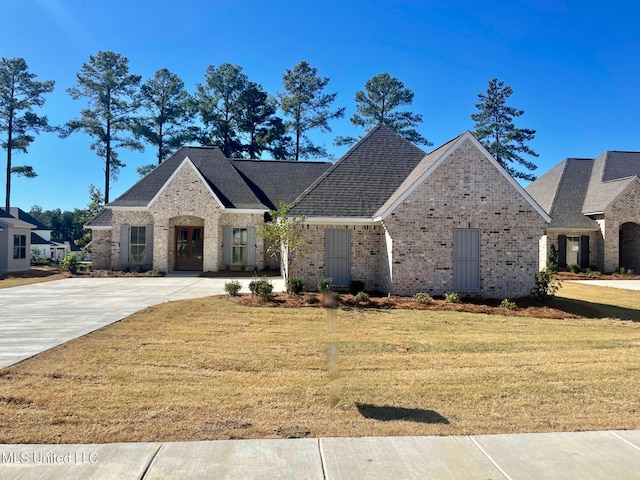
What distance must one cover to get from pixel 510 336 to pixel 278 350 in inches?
209

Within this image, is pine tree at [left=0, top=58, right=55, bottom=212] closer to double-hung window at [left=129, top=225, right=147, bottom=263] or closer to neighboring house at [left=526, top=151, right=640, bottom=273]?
double-hung window at [left=129, top=225, right=147, bottom=263]

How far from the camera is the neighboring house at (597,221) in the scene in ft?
83.8

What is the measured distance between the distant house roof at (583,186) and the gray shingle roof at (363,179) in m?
13.4

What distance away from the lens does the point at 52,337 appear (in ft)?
26.6

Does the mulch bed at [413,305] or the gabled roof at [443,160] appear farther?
the gabled roof at [443,160]

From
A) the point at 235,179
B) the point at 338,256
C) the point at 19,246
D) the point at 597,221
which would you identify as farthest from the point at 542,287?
the point at 19,246

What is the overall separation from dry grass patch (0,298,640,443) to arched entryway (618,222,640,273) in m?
21.2

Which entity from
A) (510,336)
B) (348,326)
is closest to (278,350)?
(348,326)

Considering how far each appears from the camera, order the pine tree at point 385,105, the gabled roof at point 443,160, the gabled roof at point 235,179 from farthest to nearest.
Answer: the pine tree at point 385,105
the gabled roof at point 235,179
the gabled roof at point 443,160

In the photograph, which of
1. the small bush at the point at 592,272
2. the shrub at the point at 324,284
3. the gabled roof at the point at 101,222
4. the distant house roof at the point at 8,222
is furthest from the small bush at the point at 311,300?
the distant house roof at the point at 8,222

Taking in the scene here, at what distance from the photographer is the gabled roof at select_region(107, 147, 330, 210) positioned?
23.5m

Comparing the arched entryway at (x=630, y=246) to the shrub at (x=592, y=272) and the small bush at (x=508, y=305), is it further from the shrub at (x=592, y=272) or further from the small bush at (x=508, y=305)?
the small bush at (x=508, y=305)

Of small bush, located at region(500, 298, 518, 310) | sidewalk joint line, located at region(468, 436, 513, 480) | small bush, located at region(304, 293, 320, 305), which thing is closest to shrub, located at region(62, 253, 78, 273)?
small bush, located at region(304, 293, 320, 305)

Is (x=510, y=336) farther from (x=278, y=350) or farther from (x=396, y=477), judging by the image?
(x=396, y=477)
